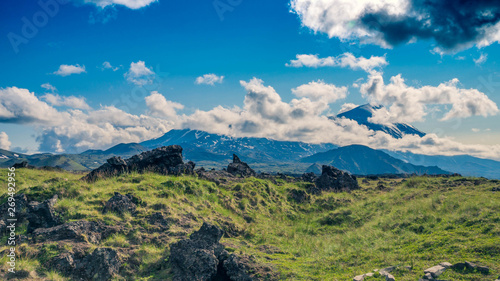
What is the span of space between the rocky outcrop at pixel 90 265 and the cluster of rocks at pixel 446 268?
572 inches

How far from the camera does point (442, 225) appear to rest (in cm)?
1755

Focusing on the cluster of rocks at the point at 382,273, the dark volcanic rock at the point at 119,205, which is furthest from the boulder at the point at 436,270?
the dark volcanic rock at the point at 119,205

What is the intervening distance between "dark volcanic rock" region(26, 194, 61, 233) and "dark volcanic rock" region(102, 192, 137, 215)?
292cm

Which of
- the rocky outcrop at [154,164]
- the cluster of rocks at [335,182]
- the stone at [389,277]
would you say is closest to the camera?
the stone at [389,277]

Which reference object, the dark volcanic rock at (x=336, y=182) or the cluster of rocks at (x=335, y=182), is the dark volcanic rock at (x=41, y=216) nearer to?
the cluster of rocks at (x=335, y=182)

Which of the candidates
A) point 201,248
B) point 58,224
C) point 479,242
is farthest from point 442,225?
point 58,224

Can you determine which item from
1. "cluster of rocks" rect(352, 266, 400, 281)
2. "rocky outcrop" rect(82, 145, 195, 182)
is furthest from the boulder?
"rocky outcrop" rect(82, 145, 195, 182)

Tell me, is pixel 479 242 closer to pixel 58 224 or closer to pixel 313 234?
pixel 313 234

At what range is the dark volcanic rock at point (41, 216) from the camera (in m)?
15.6

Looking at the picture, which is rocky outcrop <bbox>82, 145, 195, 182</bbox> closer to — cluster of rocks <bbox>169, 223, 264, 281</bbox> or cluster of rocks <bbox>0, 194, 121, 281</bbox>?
cluster of rocks <bbox>0, 194, 121, 281</bbox>

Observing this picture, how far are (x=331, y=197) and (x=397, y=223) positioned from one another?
1715 cm

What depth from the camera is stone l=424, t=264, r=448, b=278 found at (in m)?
10.8

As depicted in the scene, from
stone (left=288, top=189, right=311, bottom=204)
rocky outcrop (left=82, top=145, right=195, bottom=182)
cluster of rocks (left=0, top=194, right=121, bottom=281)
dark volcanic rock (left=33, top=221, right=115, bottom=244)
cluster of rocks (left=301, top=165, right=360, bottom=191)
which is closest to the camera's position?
cluster of rocks (left=0, top=194, right=121, bottom=281)

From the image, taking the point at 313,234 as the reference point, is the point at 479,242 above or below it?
above
